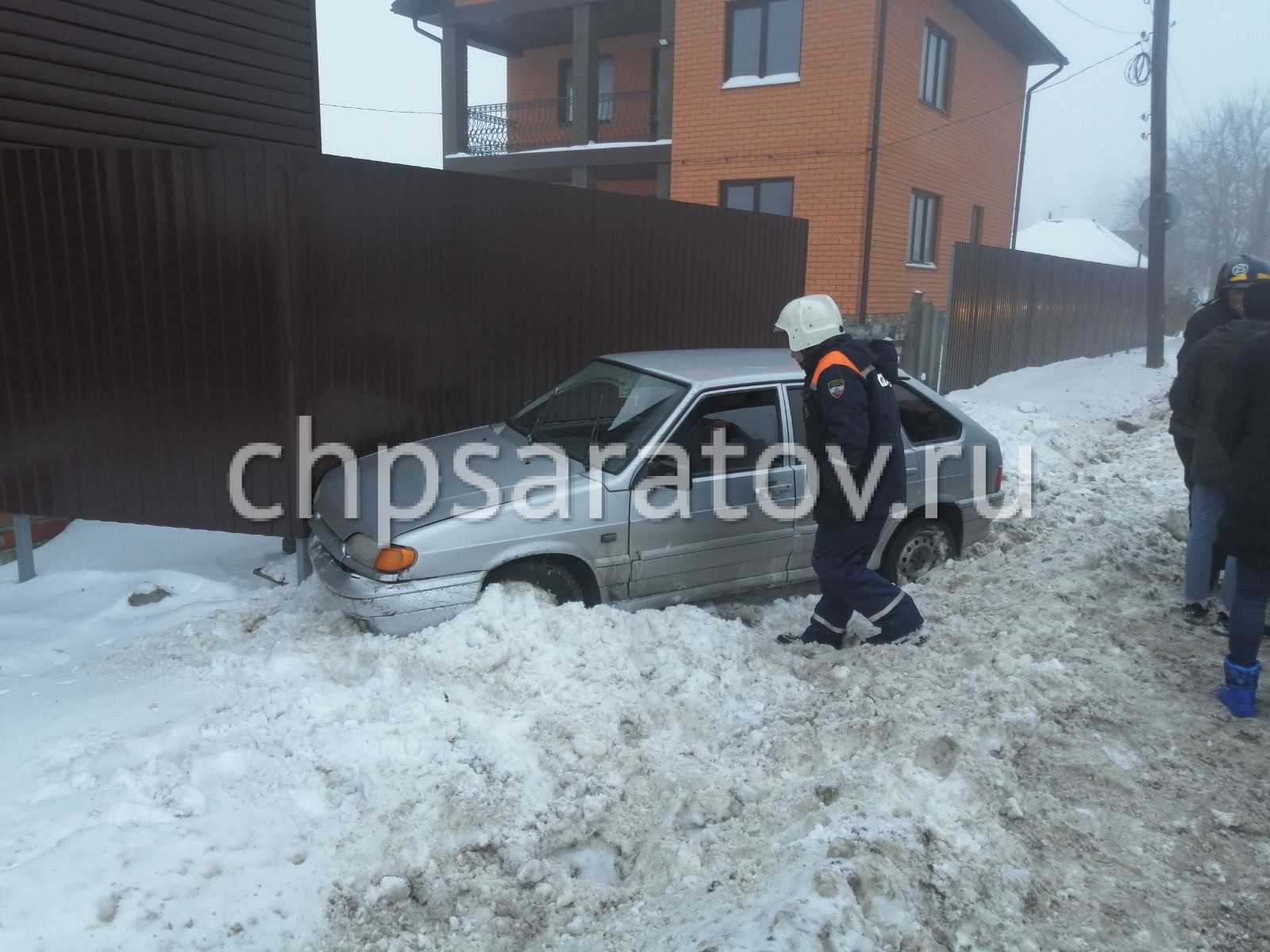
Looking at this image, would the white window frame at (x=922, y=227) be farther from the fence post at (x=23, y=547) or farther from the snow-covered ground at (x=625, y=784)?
the fence post at (x=23, y=547)

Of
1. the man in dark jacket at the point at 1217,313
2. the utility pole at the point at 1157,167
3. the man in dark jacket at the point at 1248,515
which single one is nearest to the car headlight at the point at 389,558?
the man in dark jacket at the point at 1248,515

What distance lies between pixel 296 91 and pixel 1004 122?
16811mm

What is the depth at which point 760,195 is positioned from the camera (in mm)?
15078

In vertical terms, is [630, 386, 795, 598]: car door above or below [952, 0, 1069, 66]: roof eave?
below

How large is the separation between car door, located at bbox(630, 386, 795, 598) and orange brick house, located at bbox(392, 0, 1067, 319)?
997cm

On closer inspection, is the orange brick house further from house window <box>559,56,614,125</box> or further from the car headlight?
the car headlight

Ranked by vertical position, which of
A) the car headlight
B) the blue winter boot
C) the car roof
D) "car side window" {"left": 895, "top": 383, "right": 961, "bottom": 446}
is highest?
the car roof

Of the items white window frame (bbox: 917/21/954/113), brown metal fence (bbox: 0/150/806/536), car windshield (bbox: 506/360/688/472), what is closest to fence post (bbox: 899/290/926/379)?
white window frame (bbox: 917/21/954/113)

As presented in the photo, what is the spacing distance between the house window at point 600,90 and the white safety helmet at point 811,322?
14.7 meters

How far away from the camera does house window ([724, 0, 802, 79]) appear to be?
571 inches

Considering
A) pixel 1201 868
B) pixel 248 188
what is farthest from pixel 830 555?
pixel 248 188

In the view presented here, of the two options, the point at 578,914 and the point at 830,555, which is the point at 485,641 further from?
the point at 830,555

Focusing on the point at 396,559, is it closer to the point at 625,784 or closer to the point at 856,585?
the point at 625,784

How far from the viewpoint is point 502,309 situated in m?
6.45
